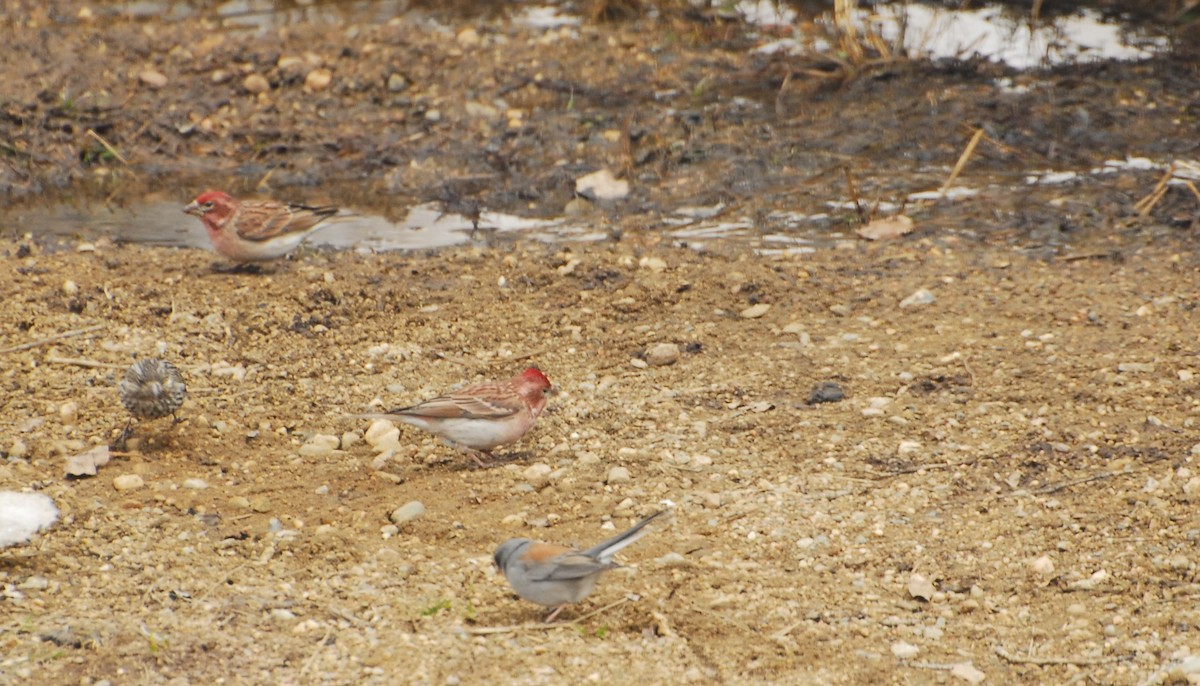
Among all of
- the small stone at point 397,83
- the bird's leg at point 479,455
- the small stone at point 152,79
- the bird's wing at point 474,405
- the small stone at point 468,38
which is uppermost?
the small stone at point 468,38

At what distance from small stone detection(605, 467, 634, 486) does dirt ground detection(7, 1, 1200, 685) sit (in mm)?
59

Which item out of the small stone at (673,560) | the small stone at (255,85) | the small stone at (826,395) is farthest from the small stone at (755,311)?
the small stone at (255,85)

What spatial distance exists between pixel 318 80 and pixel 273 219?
3.25 metres

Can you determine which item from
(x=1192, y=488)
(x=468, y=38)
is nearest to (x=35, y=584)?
(x=1192, y=488)

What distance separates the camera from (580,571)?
437 centimetres

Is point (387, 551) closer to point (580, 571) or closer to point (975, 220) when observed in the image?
point (580, 571)

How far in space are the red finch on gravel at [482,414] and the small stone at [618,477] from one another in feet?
1.61

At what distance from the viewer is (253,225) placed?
773cm

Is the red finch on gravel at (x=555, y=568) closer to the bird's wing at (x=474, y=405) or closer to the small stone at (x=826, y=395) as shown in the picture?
the bird's wing at (x=474, y=405)

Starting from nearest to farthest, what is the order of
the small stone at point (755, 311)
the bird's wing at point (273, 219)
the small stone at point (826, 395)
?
1. the small stone at point (826, 395)
2. the small stone at point (755, 311)
3. the bird's wing at point (273, 219)

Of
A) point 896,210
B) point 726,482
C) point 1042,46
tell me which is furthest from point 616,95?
point 726,482

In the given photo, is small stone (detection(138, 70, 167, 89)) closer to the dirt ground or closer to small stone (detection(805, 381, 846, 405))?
the dirt ground

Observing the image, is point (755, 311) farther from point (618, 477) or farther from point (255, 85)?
point (255, 85)

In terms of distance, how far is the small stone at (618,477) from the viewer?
5.53 m
